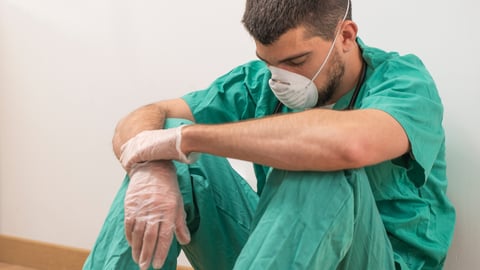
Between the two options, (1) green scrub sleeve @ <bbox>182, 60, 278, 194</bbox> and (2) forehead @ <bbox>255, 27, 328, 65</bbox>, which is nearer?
(2) forehead @ <bbox>255, 27, 328, 65</bbox>

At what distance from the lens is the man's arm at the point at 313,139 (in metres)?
0.81

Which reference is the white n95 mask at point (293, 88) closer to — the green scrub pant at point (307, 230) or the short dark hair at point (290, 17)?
the short dark hair at point (290, 17)

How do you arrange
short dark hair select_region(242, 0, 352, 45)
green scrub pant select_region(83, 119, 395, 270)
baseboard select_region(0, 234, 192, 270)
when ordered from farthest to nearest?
baseboard select_region(0, 234, 192, 270) < short dark hair select_region(242, 0, 352, 45) < green scrub pant select_region(83, 119, 395, 270)

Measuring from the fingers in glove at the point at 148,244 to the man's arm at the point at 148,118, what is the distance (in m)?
0.23

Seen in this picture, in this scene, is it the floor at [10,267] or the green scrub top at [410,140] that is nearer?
the green scrub top at [410,140]

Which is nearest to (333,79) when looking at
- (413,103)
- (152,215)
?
(413,103)

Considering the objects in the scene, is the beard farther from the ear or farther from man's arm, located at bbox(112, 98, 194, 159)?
man's arm, located at bbox(112, 98, 194, 159)

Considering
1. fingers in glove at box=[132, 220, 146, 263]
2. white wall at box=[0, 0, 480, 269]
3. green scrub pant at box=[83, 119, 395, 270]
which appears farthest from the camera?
white wall at box=[0, 0, 480, 269]

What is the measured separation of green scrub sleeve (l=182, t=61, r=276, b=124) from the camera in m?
1.24

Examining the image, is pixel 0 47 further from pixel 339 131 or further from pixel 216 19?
pixel 339 131

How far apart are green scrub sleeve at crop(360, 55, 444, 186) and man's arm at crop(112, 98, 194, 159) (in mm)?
389

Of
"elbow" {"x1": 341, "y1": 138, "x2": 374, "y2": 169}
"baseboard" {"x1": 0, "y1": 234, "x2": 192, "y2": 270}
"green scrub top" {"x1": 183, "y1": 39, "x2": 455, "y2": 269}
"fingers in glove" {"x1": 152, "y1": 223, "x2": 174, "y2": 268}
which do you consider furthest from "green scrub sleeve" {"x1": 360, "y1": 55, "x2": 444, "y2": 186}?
"baseboard" {"x1": 0, "y1": 234, "x2": 192, "y2": 270}

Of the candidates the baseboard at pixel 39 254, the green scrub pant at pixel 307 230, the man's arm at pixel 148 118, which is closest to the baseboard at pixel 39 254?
the baseboard at pixel 39 254

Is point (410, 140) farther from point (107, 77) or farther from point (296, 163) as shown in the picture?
point (107, 77)
